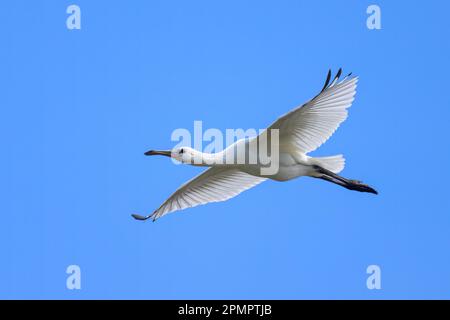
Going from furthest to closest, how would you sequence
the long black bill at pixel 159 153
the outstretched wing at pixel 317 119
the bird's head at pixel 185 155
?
1. the long black bill at pixel 159 153
2. the bird's head at pixel 185 155
3. the outstretched wing at pixel 317 119

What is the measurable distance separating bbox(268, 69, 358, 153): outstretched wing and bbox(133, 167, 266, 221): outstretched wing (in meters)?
1.32

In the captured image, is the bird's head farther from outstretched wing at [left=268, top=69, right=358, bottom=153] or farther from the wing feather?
outstretched wing at [left=268, top=69, right=358, bottom=153]

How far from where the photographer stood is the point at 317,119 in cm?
1413

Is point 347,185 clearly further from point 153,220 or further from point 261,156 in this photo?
point 153,220

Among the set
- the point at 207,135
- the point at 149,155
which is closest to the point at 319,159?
the point at 207,135

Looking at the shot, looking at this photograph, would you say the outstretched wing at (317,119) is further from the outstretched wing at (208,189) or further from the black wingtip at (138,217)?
the black wingtip at (138,217)

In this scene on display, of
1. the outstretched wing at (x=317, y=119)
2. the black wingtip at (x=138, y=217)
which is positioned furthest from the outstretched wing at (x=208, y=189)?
the outstretched wing at (x=317, y=119)

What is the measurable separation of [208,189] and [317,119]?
243cm

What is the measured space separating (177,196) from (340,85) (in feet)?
11.2

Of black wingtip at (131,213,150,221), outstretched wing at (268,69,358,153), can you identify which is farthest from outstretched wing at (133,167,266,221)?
outstretched wing at (268,69,358,153)

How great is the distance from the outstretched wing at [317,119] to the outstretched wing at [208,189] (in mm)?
1325

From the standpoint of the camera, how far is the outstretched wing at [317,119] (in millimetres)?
13766

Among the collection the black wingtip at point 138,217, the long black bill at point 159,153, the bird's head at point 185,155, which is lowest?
the black wingtip at point 138,217

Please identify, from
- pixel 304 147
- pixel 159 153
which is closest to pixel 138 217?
pixel 159 153
